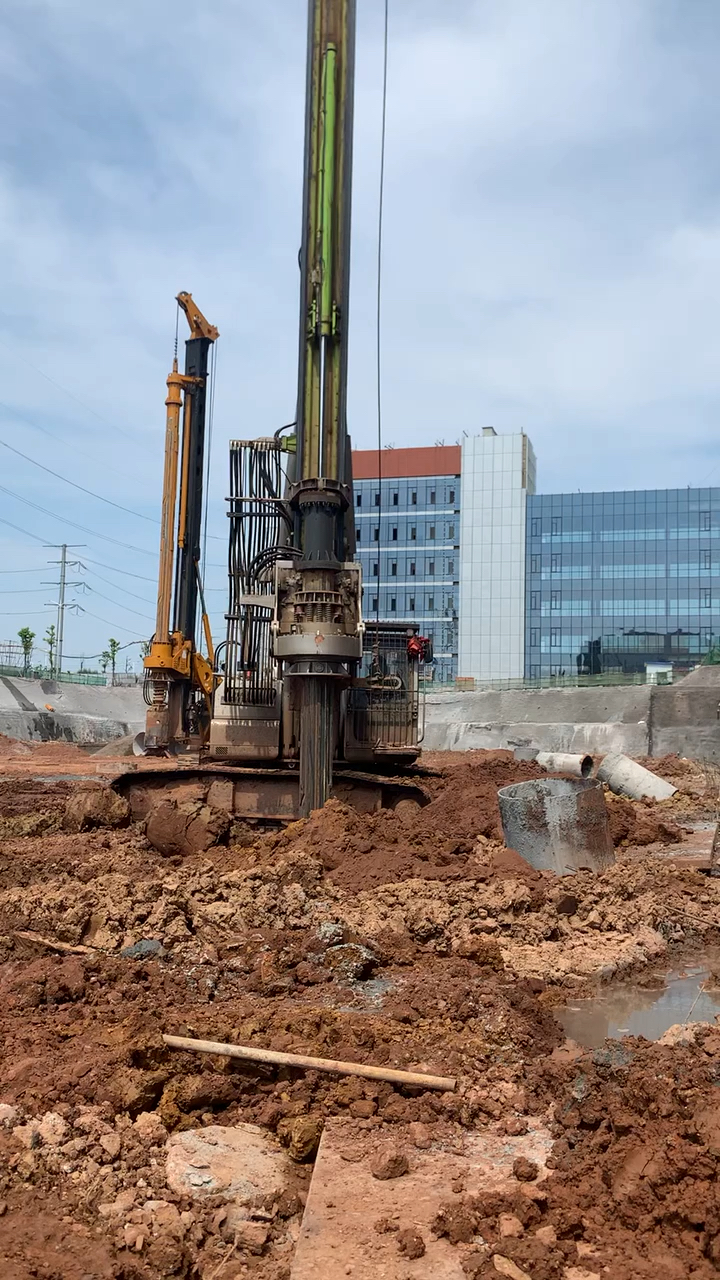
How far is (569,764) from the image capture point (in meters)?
18.8

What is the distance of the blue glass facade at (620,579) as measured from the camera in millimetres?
68250

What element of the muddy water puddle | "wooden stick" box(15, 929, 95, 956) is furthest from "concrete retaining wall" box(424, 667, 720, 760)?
"wooden stick" box(15, 929, 95, 956)

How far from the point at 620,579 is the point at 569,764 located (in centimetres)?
5323

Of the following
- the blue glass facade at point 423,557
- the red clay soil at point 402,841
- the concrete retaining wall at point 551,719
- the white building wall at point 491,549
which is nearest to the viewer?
the red clay soil at point 402,841

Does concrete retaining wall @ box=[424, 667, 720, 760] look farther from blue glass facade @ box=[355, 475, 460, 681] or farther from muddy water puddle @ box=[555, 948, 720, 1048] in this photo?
blue glass facade @ box=[355, 475, 460, 681]

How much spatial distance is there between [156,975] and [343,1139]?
2.42 meters

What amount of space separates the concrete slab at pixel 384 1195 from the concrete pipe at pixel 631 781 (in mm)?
14318

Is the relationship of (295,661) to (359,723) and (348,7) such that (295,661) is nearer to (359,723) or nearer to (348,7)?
(359,723)

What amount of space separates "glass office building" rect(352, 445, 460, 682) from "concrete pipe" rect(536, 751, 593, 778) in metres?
50.7

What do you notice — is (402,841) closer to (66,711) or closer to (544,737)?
(544,737)

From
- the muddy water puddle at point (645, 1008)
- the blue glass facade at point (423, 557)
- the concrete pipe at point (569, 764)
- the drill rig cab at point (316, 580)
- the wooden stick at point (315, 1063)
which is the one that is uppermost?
the blue glass facade at point (423, 557)

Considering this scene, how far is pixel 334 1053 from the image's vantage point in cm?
521

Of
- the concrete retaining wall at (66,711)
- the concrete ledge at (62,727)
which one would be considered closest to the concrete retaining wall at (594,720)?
the concrete ledge at (62,727)

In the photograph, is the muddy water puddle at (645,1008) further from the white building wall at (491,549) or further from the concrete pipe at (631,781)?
the white building wall at (491,549)
